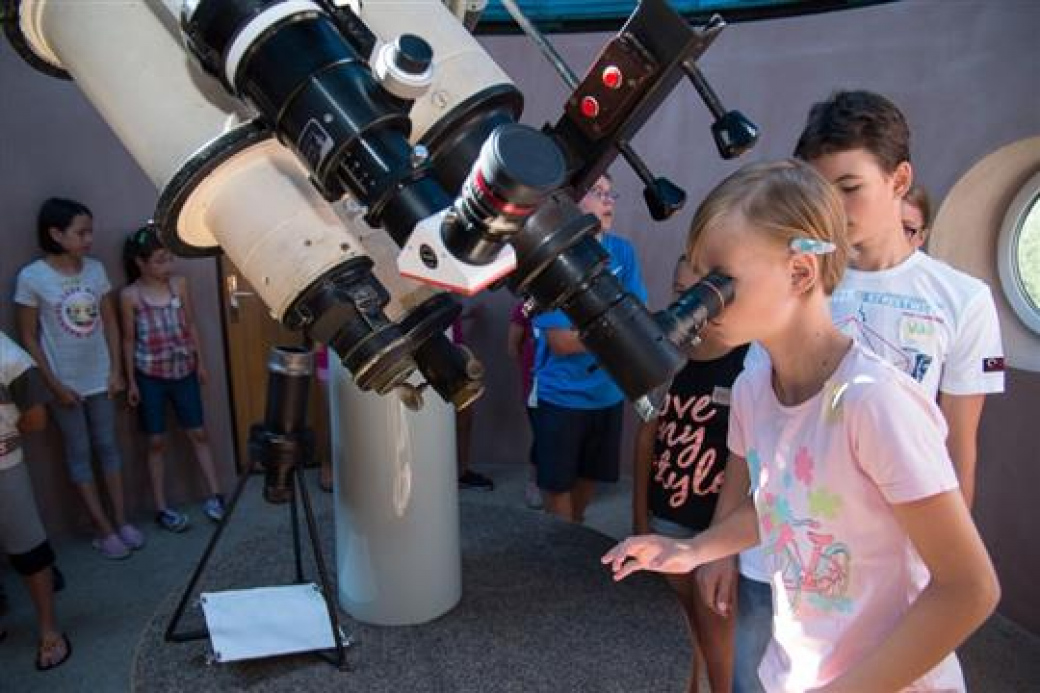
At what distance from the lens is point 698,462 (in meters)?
1.38

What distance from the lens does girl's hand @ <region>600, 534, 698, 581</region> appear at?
847mm

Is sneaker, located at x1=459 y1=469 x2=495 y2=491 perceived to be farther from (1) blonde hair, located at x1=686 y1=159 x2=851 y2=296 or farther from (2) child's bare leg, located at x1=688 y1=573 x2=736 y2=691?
(1) blonde hair, located at x1=686 y1=159 x2=851 y2=296

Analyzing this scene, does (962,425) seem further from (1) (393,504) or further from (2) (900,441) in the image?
(1) (393,504)

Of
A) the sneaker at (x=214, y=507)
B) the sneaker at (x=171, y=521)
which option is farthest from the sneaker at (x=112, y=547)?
the sneaker at (x=214, y=507)

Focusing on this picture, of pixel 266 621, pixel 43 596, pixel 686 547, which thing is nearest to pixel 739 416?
pixel 686 547

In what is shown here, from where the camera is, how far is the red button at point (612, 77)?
2.27ft

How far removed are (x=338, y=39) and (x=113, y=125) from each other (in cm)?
28

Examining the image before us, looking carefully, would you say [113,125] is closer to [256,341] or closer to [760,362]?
[760,362]

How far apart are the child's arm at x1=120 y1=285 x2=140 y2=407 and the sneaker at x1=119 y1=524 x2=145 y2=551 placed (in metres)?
0.46

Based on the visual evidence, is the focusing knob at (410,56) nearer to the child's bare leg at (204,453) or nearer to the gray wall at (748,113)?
the gray wall at (748,113)

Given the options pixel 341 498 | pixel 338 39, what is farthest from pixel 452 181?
pixel 341 498

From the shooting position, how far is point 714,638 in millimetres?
1377

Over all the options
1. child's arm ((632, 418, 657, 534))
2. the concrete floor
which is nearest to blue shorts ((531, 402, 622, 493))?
the concrete floor

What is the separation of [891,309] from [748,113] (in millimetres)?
2000
